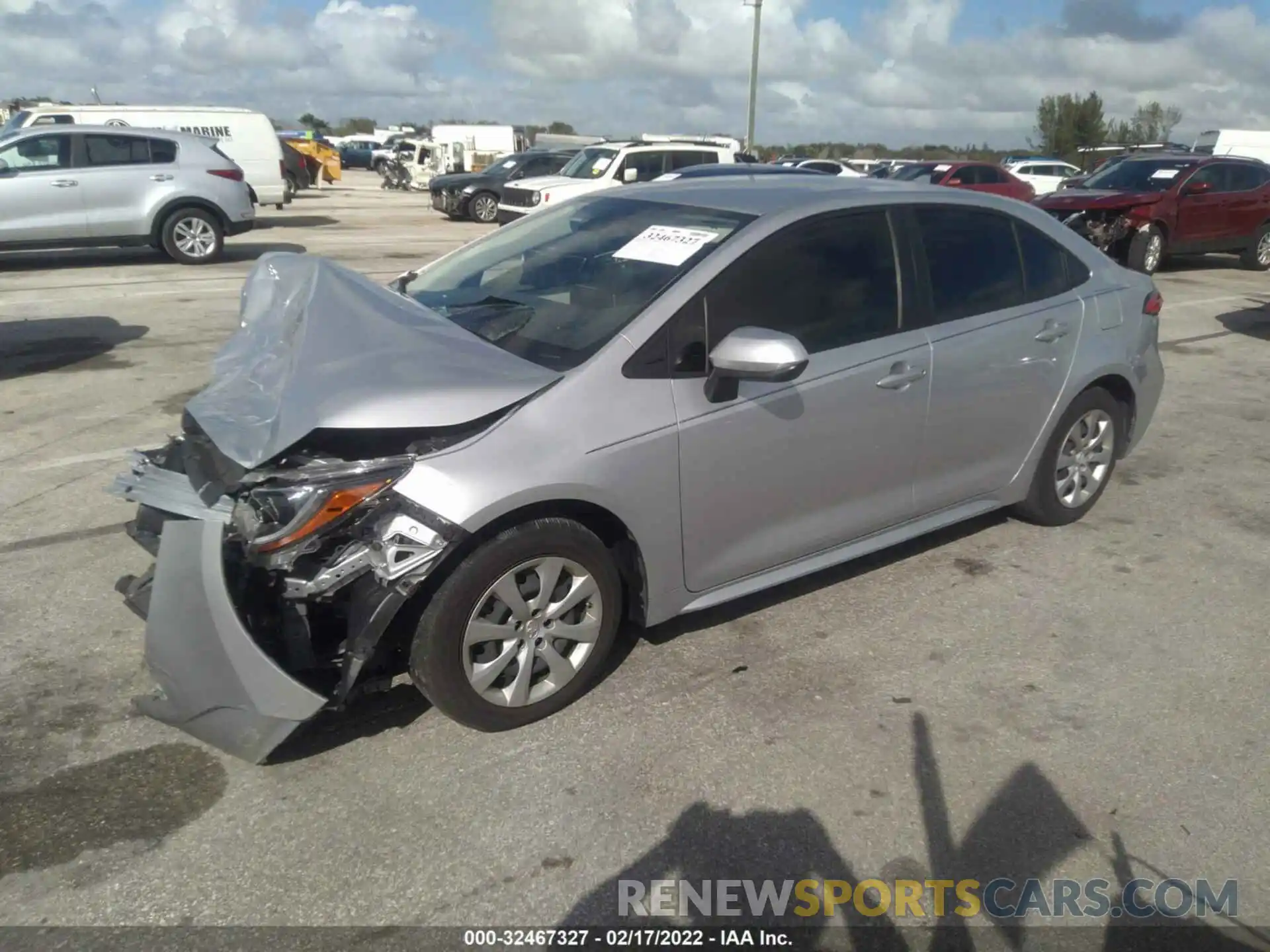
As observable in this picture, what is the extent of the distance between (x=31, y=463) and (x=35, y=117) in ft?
47.1

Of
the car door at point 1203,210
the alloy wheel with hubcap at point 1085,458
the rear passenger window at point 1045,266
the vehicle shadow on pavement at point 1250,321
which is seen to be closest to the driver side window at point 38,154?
the rear passenger window at point 1045,266

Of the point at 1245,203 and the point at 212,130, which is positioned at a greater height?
the point at 212,130

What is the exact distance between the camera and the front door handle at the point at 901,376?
4.01m

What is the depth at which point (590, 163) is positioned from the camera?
1856 centimetres

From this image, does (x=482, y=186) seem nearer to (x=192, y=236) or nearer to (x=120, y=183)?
(x=192, y=236)

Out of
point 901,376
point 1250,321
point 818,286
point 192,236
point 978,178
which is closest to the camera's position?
point 818,286

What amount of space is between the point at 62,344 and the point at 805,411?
758 cm

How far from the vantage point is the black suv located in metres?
22.8

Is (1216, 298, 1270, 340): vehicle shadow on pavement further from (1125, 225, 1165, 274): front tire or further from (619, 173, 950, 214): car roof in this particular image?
(619, 173, 950, 214): car roof

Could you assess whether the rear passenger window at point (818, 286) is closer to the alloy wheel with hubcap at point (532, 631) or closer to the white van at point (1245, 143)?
the alloy wheel with hubcap at point (532, 631)

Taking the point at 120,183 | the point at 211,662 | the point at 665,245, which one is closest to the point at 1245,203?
the point at 665,245

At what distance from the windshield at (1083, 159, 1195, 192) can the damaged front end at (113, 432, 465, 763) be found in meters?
15.4

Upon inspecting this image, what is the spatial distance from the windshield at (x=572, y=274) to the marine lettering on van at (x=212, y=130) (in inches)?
687

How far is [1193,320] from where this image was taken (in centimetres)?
1175
